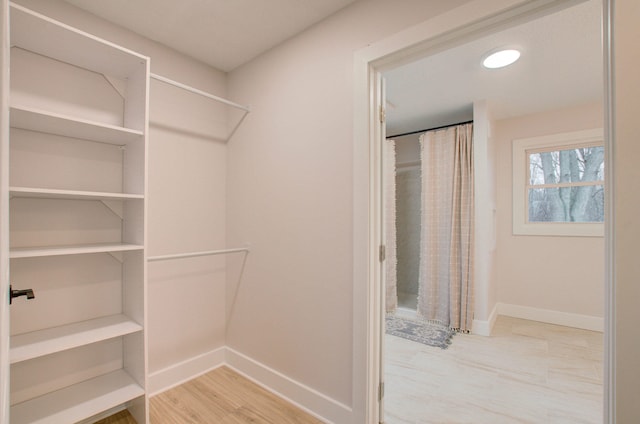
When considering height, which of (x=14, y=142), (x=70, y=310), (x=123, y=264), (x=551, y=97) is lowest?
(x=70, y=310)

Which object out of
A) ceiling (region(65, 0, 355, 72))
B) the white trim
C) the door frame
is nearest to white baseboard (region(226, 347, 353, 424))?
the door frame

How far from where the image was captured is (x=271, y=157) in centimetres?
215

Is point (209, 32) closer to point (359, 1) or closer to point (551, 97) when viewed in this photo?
point (359, 1)

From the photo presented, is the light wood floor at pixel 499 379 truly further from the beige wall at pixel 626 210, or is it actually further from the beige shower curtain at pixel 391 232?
the beige wall at pixel 626 210

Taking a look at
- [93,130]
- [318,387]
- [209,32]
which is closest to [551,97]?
[209,32]

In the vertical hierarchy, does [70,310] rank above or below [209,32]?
below

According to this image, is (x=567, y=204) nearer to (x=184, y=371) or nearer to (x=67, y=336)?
(x=184, y=371)

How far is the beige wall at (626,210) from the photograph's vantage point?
0.99 meters

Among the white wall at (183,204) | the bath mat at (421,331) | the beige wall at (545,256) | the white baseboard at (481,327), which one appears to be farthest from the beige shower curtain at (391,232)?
the white wall at (183,204)

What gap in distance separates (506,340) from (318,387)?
224cm

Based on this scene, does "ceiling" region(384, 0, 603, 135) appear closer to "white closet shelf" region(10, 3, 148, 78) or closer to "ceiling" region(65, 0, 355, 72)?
"ceiling" region(65, 0, 355, 72)

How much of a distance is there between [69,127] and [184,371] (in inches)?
70.7

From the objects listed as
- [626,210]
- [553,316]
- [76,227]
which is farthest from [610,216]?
[553,316]

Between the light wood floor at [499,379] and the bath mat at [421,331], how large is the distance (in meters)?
0.10
